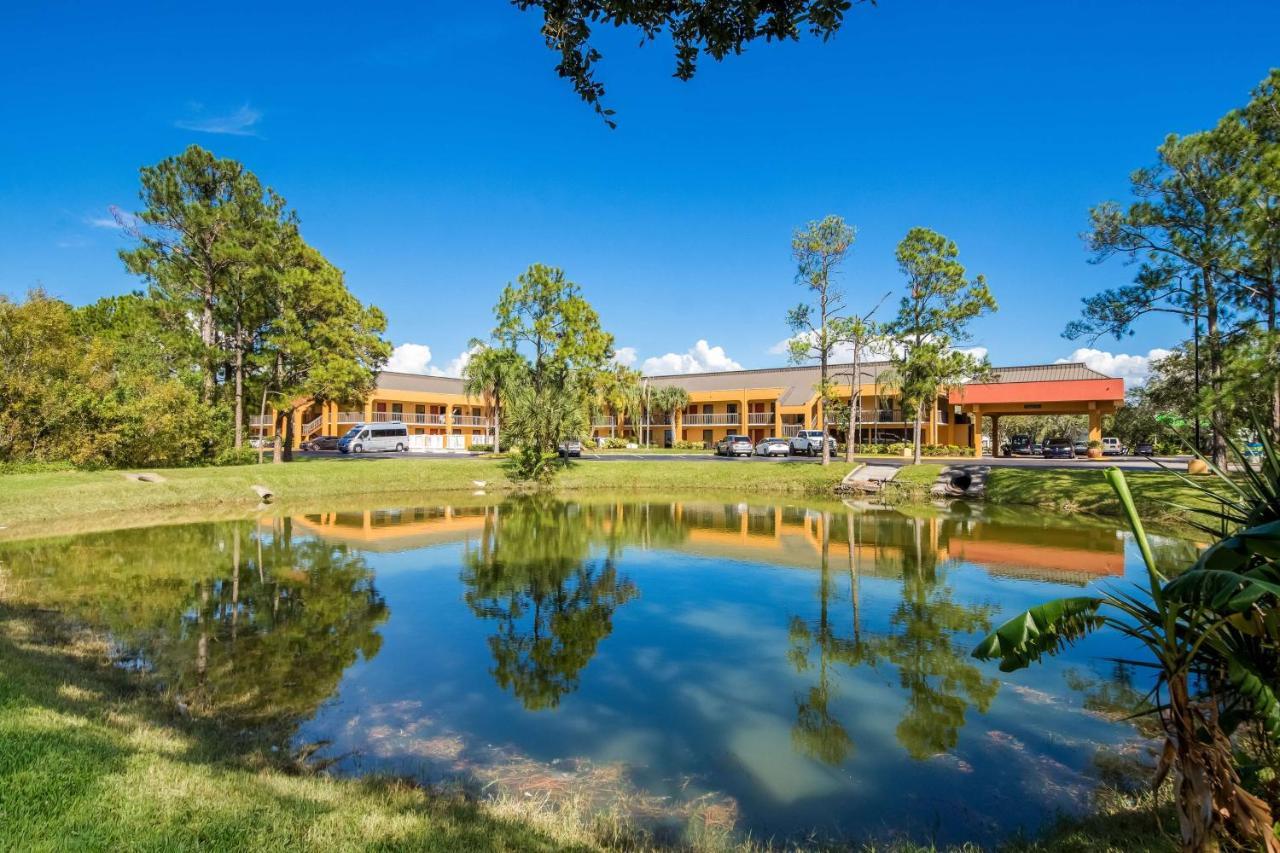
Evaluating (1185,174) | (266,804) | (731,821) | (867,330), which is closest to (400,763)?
(266,804)

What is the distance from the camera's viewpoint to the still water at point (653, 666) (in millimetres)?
5934

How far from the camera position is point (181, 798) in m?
4.23

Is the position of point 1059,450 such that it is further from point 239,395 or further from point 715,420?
point 239,395

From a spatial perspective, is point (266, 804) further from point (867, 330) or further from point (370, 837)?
point (867, 330)

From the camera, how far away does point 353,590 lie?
42.8 ft

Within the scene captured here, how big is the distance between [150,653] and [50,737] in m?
4.64

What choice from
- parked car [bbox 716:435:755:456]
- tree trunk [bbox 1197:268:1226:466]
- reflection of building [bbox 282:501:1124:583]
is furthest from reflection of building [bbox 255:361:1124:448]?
reflection of building [bbox 282:501:1124:583]

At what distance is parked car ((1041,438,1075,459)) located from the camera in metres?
46.5

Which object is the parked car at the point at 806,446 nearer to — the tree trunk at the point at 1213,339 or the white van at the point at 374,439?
the tree trunk at the point at 1213,339

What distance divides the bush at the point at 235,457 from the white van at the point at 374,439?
15555 mm

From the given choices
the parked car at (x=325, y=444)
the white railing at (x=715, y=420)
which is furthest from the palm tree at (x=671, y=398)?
the parked car at (x=325, y=444)

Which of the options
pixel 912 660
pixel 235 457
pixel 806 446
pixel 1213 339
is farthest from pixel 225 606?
pixel 806 446

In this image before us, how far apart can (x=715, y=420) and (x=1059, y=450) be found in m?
31.3

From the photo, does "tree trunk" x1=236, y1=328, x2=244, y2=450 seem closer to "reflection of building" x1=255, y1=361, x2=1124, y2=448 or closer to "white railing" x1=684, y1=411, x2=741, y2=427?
"reflection of building" x1=255, y1=361, x2=1124, y2=448
